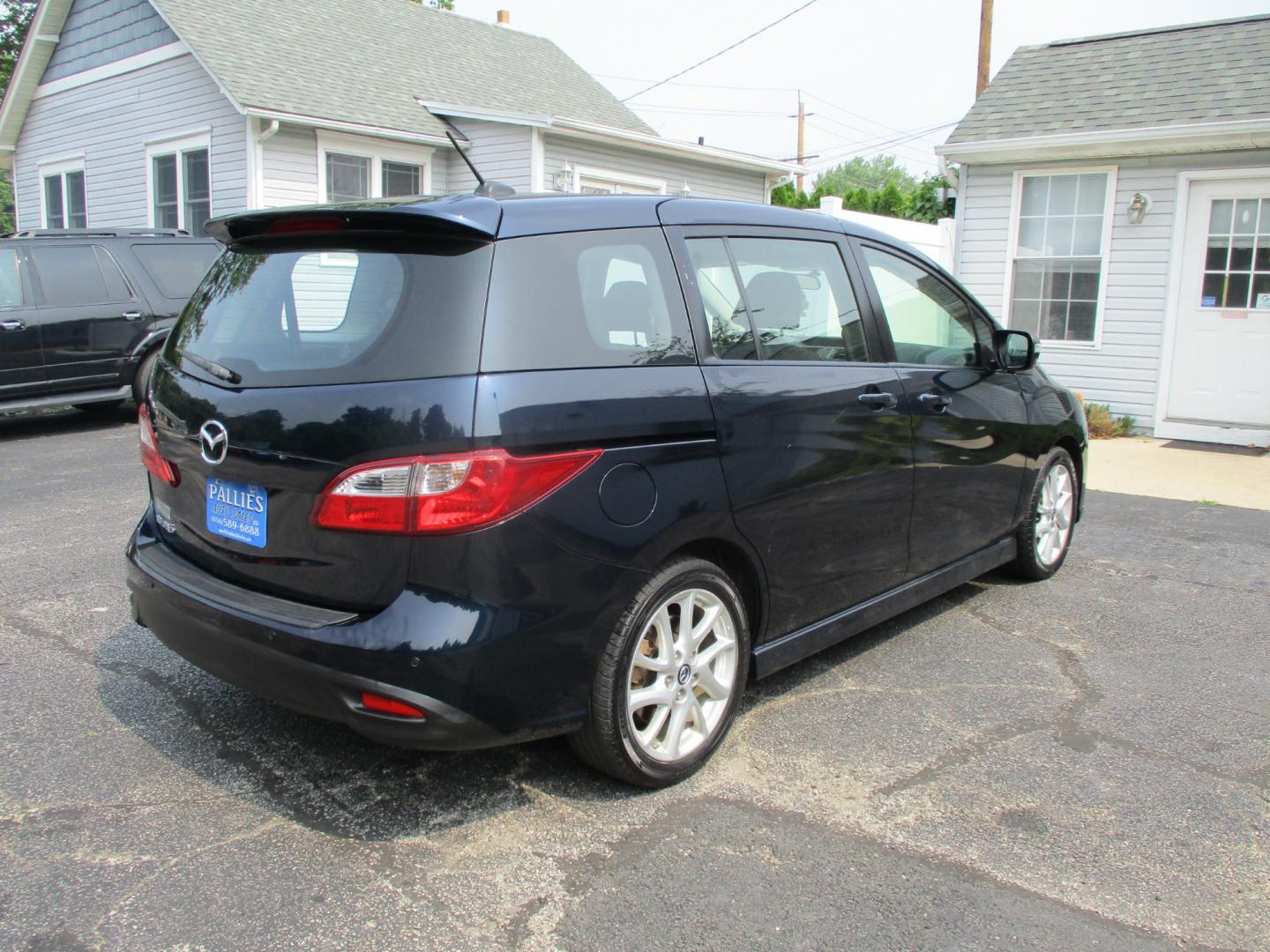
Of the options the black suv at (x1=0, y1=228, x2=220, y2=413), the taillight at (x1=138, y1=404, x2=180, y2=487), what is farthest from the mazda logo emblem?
the black suv at (x1=0, y1=228, x2=220, y2=413)

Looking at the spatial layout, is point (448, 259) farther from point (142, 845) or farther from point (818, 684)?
point (818, 684)

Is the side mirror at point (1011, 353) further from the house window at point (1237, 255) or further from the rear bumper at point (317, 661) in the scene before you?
the house window at point (1237, 255)

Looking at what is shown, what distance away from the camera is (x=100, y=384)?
33.0ft

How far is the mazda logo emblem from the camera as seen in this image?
117 inches

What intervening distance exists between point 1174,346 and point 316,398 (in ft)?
33.1

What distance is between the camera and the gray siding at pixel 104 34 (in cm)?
1549

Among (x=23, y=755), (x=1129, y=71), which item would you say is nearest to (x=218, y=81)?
(x=1129, y=71)

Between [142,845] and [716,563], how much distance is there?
1814 mm

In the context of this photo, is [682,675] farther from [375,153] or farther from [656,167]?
[656,167]

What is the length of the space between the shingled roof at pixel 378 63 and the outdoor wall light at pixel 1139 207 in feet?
30.3

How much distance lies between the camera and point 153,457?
3.42 meters

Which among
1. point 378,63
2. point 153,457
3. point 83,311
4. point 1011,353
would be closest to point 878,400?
point 1011,353

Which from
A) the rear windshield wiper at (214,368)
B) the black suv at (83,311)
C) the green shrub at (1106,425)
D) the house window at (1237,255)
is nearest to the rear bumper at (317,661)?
the rear windshield wiper at (214,368)

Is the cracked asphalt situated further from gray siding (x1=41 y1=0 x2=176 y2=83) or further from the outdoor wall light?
gray siding (x1=41 y1=0 x2=176 y2=83)
